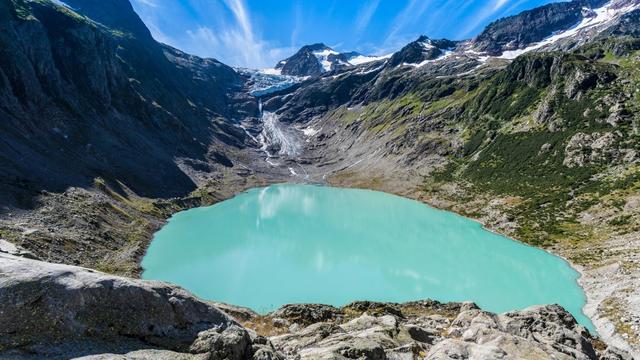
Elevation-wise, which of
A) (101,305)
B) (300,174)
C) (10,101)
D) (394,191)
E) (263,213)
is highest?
(300,174)

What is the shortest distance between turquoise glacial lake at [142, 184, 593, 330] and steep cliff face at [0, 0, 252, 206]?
19.9 metres

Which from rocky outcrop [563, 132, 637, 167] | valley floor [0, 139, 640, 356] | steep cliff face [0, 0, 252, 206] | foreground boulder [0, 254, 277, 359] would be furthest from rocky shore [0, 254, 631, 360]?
rocky outcrop [563, 132, 637, 167]

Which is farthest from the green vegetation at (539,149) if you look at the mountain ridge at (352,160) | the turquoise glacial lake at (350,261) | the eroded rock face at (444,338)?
the eroded rock face at (444,338)

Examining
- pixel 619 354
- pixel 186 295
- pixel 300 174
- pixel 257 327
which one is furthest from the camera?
pixel 300 174

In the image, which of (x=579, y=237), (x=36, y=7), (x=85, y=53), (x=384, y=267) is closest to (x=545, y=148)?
(x=579, y=237)

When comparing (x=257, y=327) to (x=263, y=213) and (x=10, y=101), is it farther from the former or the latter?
(x=10, y=101)

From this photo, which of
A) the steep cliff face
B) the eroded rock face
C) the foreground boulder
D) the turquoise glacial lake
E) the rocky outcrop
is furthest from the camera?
the rocky outcrop

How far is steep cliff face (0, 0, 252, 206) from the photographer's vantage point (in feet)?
258

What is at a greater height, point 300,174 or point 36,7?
point 36,7

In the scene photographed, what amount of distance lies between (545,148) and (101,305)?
120 metres

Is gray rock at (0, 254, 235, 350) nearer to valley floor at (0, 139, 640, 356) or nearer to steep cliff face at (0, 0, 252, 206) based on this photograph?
valley floor at (0, 139, 640, 356)

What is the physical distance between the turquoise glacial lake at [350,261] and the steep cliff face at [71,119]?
A: 19.9 metres

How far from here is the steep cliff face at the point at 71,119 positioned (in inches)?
3100

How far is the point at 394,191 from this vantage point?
134250mm
